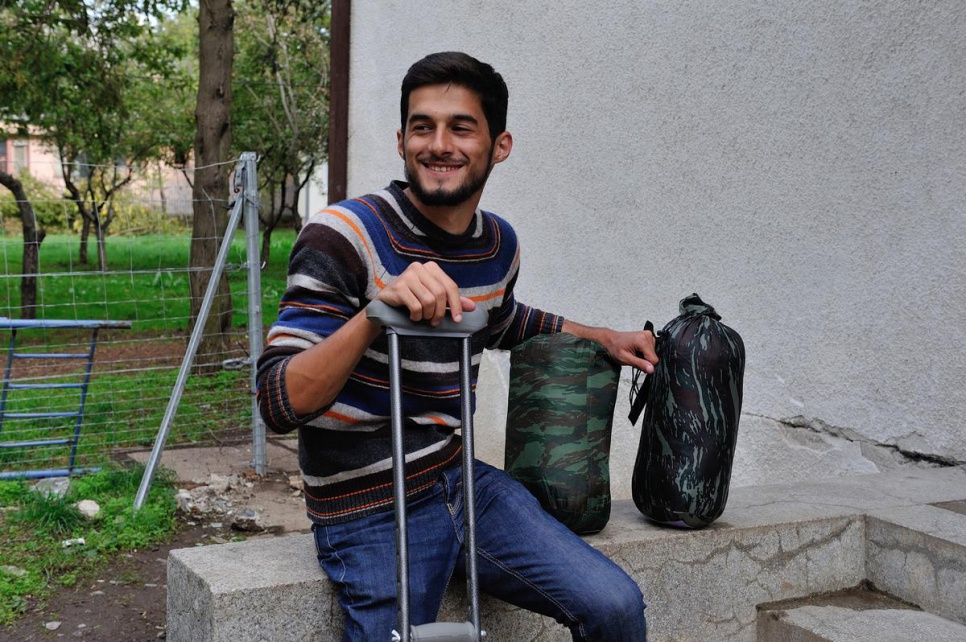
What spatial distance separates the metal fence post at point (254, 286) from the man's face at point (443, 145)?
388cm

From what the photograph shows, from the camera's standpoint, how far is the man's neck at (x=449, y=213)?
2.43 metres

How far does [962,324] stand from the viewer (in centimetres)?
378

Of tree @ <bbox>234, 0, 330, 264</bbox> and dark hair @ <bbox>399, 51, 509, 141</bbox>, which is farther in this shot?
tree @ <bbox>234, 0, 330, 264</bbox>

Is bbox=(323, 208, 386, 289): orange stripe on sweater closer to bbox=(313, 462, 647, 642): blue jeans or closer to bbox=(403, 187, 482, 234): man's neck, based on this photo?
bbox=(403, 187, 482, 234): man's neck

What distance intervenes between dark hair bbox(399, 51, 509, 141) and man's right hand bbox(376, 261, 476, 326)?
0.64m

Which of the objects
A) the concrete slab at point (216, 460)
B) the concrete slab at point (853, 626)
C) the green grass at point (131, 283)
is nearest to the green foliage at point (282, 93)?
the green grass at point (131, 283)

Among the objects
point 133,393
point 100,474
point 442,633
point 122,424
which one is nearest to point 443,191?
point 442,633

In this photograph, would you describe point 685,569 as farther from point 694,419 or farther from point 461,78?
point 461,78

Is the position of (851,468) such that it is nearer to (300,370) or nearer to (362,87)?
(300,370)

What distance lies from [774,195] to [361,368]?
289 cm

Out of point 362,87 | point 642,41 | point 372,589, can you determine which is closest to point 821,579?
point 372,589

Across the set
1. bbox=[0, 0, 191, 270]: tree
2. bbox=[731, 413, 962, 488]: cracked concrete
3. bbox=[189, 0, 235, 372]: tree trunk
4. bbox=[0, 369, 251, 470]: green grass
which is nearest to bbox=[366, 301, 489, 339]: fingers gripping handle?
bbox=[731, 413, 962, 488]: cracked concrete

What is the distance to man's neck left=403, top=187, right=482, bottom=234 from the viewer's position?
7.96 feet

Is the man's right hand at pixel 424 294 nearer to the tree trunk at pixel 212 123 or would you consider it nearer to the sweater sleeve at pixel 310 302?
the sweater sleeve at pixel 310 302
